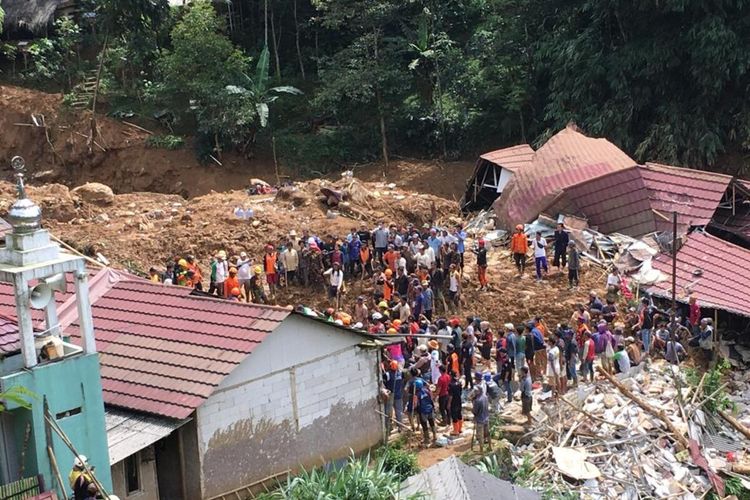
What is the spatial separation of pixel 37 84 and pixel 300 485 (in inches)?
1123

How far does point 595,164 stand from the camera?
26.0 meters

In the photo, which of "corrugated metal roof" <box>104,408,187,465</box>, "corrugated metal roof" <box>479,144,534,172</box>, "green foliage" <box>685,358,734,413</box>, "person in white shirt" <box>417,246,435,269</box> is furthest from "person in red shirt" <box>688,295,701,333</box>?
"corrugated metal roof" <box>104,408,187,465</box>

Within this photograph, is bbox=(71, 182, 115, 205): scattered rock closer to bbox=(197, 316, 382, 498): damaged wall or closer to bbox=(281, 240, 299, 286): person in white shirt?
bbox=(281, 240, 299, 286): person in white shirt

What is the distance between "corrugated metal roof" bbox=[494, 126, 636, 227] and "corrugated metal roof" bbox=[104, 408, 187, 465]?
42.1 feet

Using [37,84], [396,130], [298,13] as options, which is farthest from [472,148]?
[37,84]

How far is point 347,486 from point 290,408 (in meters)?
2.00

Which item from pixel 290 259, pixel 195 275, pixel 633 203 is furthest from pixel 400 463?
pixel 633 203

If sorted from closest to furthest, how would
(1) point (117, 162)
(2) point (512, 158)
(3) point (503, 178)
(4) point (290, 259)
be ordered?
(4) point (290, 259) → (3) point (503, 178) → (2) point (512, 158) → (1) point (117, 162)

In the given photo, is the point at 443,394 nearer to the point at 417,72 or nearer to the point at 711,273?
the point at 711,273

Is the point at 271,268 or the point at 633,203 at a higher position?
the point at 633,203

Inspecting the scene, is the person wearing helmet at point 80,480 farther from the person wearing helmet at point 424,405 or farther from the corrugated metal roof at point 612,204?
the corrugated metal roof at point 612,204

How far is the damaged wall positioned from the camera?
1529 cm

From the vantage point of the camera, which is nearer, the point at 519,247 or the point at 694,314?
the point at 694,314

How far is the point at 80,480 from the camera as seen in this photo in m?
12.6
